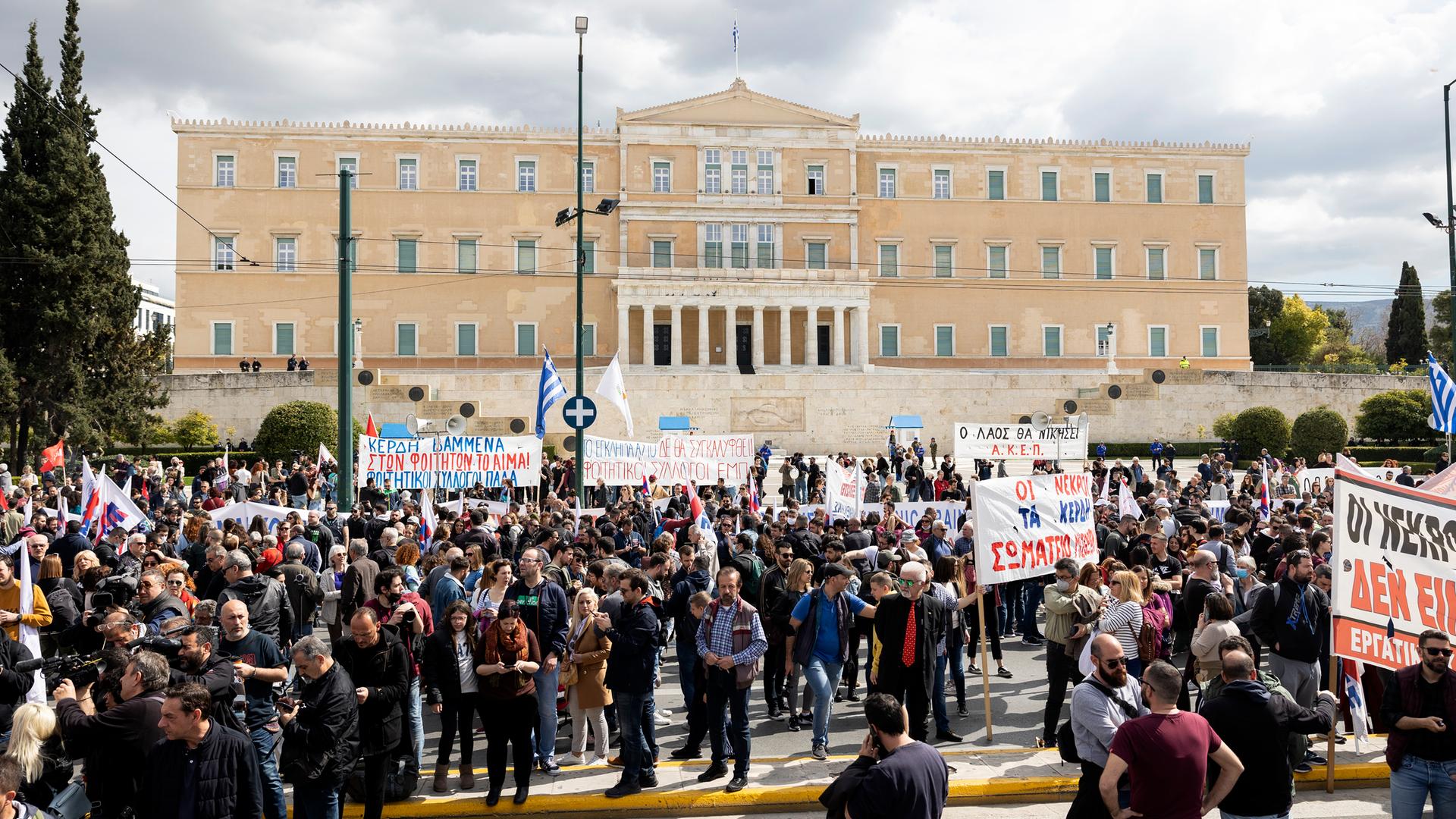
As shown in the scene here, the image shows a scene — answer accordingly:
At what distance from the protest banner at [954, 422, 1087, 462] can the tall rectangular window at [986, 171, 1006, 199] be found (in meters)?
32.4

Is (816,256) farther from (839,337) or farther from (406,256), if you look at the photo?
(406,256)

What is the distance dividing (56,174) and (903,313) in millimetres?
34187

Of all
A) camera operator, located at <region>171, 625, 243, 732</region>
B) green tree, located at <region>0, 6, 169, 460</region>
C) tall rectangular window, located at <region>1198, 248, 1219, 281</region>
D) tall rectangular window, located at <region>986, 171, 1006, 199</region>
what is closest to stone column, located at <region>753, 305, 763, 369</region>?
tall rectangular window, located at <region>986, 171, 1006, 199</region>

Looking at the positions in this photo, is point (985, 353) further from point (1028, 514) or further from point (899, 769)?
point (899, 769)

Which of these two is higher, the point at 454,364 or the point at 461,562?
the point at 454,364

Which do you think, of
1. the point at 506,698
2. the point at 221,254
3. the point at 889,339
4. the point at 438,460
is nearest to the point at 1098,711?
the point at 506,698

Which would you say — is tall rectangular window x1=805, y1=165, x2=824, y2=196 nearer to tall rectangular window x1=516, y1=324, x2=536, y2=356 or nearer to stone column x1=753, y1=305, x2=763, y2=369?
stone column x1=753, y1=305, x2=763, y2=369

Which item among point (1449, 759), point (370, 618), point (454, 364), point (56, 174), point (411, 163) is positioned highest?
point (411, 163)

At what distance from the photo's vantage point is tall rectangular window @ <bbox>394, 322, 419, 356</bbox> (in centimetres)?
5019

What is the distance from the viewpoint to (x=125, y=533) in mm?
11633

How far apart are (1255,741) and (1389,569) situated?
221 centimetres

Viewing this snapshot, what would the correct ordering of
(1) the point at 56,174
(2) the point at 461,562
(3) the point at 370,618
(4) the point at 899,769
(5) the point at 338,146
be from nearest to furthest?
(4) the point at 899,769 → (3) the point at 370,618 → (2) the point at 461,562 → (1) the point at 56,174 → (5) the point at 338,146

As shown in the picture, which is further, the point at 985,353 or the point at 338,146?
the point at 985,353

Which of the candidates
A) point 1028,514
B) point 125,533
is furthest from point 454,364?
point 1028,514
